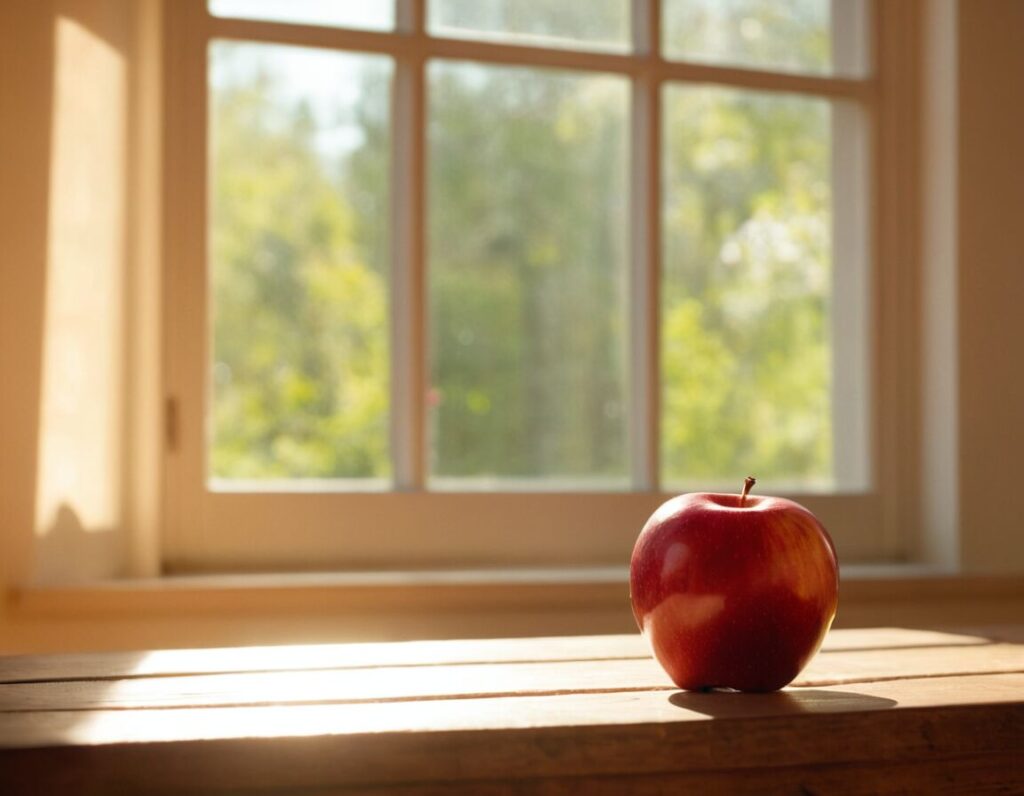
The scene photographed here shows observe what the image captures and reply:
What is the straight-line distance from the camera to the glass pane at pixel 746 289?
1.89 metres

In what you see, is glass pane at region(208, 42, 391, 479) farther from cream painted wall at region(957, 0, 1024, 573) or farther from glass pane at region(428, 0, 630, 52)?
cream painted wall at region(957, 0, 1024, 573)

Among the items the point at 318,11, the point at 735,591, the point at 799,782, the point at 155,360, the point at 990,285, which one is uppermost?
the point at 318,11

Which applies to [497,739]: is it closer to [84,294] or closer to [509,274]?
[84,294]

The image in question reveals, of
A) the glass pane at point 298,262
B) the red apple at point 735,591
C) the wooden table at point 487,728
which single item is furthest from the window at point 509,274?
the red apple at point 735,591

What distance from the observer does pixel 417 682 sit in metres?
0.94

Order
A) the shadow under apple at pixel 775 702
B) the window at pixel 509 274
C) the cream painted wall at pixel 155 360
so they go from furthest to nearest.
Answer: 1. the window at pixel 509 274
2. the cream painted wall at pixel 155 360
3. the shadow under apple at pixel 775 702

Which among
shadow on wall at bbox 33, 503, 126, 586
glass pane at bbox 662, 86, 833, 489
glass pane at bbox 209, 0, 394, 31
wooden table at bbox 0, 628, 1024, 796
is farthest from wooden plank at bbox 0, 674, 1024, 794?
glass pane at bbox 209, 0, 394, 31

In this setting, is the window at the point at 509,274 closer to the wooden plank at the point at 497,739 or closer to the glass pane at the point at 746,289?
the glass pane at the point at 746,289

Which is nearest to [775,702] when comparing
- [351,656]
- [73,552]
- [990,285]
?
[351,656]

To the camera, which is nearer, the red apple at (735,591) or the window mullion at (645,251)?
the red apple at (735,591)

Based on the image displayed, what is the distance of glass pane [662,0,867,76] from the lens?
1894mm

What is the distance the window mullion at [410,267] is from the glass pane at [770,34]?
412 millimetres

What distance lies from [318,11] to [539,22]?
0.33 metres

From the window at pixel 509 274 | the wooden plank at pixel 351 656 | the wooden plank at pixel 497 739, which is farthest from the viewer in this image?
the window at pixel 509 274
